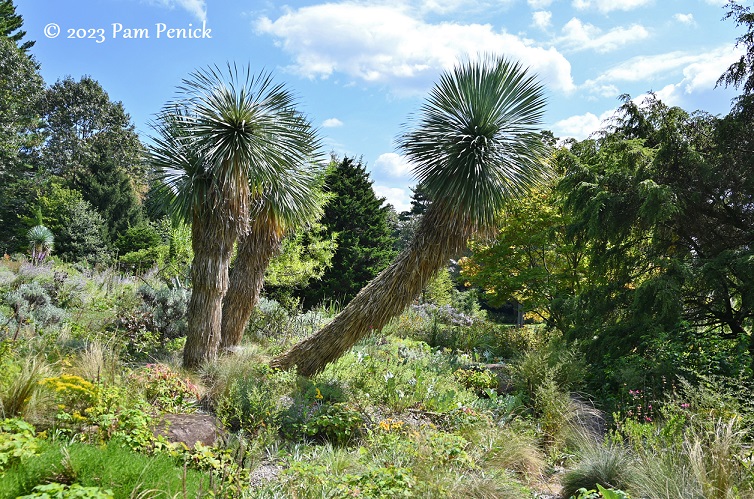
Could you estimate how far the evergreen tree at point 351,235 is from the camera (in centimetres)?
1852

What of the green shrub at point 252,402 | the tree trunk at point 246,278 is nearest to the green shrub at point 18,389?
the green shrub at point 252,402

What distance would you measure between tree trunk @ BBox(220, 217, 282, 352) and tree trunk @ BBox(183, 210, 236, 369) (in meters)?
0.82

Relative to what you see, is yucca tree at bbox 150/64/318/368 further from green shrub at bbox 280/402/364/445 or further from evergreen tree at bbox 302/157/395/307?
evergreen tree at bbox 302/157/395/307

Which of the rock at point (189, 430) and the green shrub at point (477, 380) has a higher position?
the rock at point (189, 430)

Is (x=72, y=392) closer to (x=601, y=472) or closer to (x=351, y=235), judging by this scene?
(x=601, y=472)

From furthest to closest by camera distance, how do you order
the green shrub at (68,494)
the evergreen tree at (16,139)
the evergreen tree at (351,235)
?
the evergreen tree at (16,139)
the evergreen tree at (351,235)
the green shrub at (68,494)

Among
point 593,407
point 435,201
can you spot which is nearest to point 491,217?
point 435,201

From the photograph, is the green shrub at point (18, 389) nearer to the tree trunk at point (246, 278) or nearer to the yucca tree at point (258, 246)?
the yucca tree at point (258, 246)

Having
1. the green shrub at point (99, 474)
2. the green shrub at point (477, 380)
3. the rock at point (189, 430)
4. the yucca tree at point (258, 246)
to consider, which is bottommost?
the green shrub at point (477, 380)

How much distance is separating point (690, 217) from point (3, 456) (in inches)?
382

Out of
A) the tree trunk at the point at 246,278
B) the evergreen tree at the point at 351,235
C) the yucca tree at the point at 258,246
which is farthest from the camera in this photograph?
the evergreen tree at the point at 351,235

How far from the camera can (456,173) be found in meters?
6.24

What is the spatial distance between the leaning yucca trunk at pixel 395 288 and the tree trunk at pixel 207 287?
52.1 inches

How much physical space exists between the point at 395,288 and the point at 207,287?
269cm
